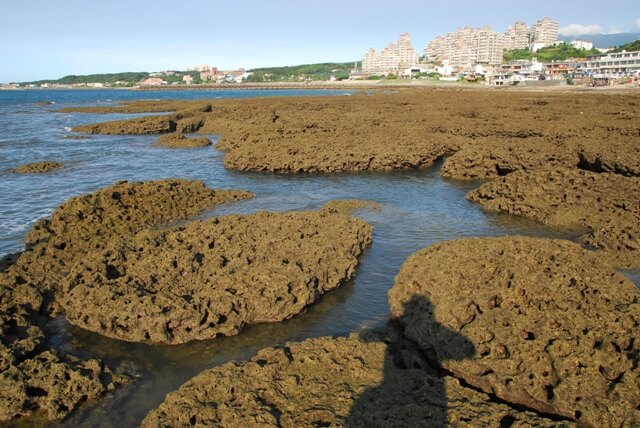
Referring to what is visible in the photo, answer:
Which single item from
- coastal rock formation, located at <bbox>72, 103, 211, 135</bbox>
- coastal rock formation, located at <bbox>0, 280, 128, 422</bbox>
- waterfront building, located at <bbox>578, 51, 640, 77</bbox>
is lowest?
coastal rock formation, located at <bbox>0, 280, 128, 422</bbox>

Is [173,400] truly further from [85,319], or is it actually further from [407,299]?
[407,299]

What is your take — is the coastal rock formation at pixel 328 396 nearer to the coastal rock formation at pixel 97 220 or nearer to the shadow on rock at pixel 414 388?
the shadow on rock at pixel 414 388

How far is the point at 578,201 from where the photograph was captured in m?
Answer: 15.4

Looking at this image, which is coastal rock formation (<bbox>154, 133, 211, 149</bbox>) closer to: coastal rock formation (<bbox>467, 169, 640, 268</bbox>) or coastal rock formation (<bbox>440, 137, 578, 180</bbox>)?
coastal rock formation (<bbox>440, 137, 578, 180</bbox>)

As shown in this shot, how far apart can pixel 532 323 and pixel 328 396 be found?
3.36m

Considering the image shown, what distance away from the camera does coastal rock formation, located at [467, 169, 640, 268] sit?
12673mm

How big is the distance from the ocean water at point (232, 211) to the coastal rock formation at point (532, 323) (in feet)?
5.42

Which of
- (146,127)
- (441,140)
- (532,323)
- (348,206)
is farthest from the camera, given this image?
(146,127)

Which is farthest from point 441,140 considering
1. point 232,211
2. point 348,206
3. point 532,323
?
point 532,323

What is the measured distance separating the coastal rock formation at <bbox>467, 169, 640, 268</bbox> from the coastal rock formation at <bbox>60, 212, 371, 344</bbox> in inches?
266

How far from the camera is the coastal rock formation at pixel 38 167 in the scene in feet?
82.9

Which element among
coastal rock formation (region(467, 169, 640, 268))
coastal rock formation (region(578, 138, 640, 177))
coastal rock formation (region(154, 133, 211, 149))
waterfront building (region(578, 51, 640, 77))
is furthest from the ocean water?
waterfront building (region(578, 51, 640, 77))

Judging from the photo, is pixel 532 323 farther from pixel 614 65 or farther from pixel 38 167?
pixel 614 65

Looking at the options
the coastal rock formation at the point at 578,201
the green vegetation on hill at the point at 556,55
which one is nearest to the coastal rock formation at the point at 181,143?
the coastal rock formation at the point at 578,201
